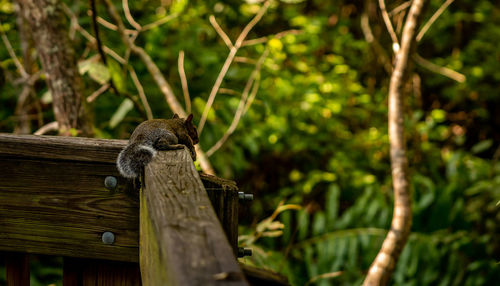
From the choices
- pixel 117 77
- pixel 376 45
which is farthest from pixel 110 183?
pixel 376 45

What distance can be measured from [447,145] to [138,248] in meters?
6.62

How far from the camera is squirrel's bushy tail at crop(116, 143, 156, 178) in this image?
3.77 ft

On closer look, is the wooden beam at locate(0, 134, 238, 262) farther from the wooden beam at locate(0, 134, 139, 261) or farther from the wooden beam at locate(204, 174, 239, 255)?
the wooden beam at locate(204, 174, 239, 255)

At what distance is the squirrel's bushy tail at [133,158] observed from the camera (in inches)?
45.3

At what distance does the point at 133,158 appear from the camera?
117 cm

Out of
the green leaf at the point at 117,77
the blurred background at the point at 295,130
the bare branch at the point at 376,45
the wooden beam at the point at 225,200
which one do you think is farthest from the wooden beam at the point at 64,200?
the bare branch at the point at 376,45

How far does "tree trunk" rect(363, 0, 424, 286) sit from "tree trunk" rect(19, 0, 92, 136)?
1.44 metres

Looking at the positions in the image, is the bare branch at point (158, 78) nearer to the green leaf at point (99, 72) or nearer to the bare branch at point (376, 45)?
the green leaf at point (99, 72)

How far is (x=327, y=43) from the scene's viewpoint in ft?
22.3

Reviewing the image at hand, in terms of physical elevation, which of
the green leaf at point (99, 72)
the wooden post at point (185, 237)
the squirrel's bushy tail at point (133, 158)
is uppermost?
the green leaf at point (99, 72)

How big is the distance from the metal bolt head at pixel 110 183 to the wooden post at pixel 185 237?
0.31 metres

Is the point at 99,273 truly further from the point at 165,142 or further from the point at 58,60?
the point at 58,60

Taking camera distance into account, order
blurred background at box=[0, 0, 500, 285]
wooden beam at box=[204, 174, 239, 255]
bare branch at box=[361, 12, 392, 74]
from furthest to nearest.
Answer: bare branch at box=[361, 12, 392, 74] < blurred background at box=[0, 0, 500, 285] < wooden beam at box=[204, 174, 239, 255]

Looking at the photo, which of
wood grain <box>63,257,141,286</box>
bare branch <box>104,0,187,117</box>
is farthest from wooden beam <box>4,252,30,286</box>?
bare branch <box>104,0,187,117</box>
